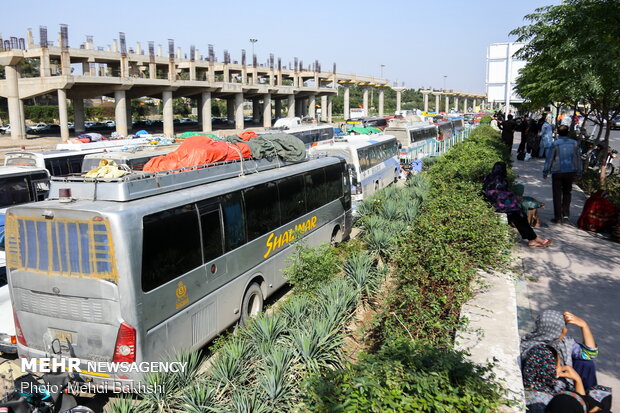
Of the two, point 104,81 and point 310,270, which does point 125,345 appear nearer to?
point 310,270

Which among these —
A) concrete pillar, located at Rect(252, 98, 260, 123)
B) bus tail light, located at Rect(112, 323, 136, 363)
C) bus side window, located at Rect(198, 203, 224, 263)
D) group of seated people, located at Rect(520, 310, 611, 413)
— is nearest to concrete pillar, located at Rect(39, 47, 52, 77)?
concrete pillar, located at Rect(252, 98, 260, 123)

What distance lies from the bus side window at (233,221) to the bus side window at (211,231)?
18 cm

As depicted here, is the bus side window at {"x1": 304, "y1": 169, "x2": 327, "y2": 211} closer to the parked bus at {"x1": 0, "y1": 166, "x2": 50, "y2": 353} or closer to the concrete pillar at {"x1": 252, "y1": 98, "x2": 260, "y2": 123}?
the parked bus at {"x1": 0, "y1": 166, "x2": 50, "y2": 353}

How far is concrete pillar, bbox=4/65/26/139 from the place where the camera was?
4106 cm

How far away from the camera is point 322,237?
10977 mm

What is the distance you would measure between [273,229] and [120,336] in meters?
3.70

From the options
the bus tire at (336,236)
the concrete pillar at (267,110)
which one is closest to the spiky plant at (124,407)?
the bus tire at (336,236)

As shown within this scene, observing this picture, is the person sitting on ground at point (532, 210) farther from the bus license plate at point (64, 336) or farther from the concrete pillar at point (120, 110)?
the concrete pillar at point (120, 110)

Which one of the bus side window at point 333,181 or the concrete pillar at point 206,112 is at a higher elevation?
the concrete pillar at point 206,112

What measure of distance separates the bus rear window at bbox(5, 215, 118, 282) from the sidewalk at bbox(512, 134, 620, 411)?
499 cm

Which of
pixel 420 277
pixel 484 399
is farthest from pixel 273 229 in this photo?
pixel 484 399

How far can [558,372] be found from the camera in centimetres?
422

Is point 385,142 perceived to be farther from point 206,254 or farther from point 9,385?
point 9,385

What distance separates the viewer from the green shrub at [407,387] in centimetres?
301
